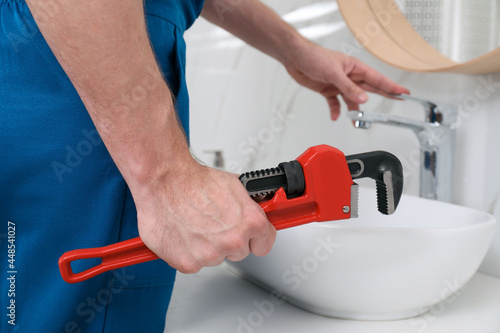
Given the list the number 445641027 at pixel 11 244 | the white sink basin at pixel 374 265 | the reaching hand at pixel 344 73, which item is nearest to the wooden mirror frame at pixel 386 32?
the reaching hand at pixel 344 73

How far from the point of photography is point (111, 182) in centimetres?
51

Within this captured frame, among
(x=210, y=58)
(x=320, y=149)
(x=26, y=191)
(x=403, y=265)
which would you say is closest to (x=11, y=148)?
(x=26, y=191)

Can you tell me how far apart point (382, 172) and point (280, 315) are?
251 mm

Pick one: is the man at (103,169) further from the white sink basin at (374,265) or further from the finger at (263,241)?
the white sink basin at (374,265)

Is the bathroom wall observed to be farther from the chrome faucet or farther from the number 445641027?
the number 445641027

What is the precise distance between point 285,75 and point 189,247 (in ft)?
2.52

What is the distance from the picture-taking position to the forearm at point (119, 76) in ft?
1.25

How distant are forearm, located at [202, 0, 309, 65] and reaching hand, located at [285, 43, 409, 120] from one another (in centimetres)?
2

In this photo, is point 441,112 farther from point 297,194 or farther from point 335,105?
point 297,194

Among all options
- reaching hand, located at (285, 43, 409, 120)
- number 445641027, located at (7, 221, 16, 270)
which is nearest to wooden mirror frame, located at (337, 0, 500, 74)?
reaching hand, located at (285, 43, 409, 120)

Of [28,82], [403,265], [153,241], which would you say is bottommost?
[403,265]

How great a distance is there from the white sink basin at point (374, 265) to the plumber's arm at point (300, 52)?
31 cm

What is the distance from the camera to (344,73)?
2.69ft

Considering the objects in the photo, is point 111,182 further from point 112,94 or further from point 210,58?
point 210,58
